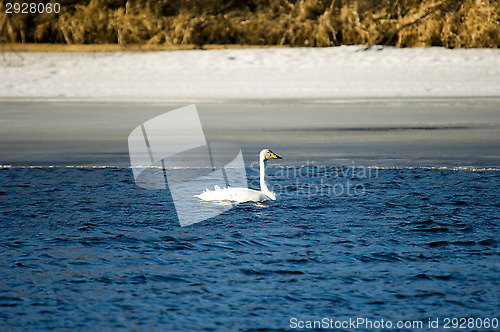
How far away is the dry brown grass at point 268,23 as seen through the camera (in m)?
23.4

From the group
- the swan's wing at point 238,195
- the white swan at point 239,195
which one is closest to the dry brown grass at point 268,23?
the white swan at point 239,195

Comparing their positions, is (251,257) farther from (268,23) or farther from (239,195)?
(268,23)

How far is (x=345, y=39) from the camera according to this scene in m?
23.7

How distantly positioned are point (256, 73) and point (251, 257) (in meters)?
14.4

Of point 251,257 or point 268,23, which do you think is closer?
point 251,257

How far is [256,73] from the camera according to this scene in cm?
2048

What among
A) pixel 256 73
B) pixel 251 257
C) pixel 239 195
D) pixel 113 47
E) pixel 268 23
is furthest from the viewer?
pixel 268 23

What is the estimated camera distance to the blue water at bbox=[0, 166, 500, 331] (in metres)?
5.29

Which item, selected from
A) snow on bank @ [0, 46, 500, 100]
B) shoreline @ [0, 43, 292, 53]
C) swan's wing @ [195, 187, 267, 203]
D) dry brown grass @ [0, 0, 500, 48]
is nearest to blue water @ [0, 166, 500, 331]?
swan's wing @ [195, 187, 267, 203]

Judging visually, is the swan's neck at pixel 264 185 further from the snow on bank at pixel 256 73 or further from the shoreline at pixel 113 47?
the shoreline at pixel 113 47

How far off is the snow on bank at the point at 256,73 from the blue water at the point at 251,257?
32.0 feet

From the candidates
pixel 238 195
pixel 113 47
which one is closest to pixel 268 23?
pixel 113 47

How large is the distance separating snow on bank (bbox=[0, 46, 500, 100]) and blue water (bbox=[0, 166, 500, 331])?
9751 millimetres

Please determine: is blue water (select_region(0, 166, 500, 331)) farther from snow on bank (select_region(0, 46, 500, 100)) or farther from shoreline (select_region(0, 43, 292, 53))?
shoreline (select_region(0, 43, 292, 53))
